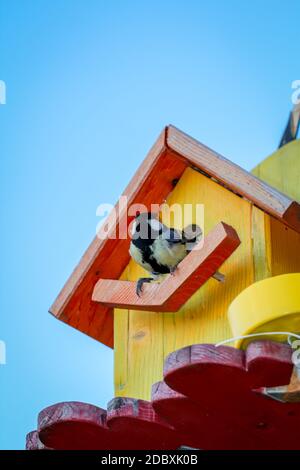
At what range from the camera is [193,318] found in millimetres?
1963

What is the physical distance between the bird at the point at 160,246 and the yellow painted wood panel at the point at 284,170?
219 mm

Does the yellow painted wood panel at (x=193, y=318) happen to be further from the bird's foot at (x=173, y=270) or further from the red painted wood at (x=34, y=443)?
the red painted wood at (x=34, y=443)

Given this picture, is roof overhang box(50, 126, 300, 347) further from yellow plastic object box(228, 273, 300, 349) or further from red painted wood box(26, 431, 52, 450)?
yellow plastic object box(228, 273, 300, 349)

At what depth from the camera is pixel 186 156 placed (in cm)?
204

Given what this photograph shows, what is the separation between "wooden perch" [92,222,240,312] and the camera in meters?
1.82

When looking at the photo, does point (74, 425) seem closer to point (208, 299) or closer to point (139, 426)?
point (139, 426)

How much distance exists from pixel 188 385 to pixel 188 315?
1.34ft

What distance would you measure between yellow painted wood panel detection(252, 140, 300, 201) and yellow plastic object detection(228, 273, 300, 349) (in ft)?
1.86

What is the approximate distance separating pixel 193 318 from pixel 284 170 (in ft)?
1.33

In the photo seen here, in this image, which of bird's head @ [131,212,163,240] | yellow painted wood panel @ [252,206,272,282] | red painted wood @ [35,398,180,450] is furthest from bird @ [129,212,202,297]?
red painted wood @ [35,398,180,450]
